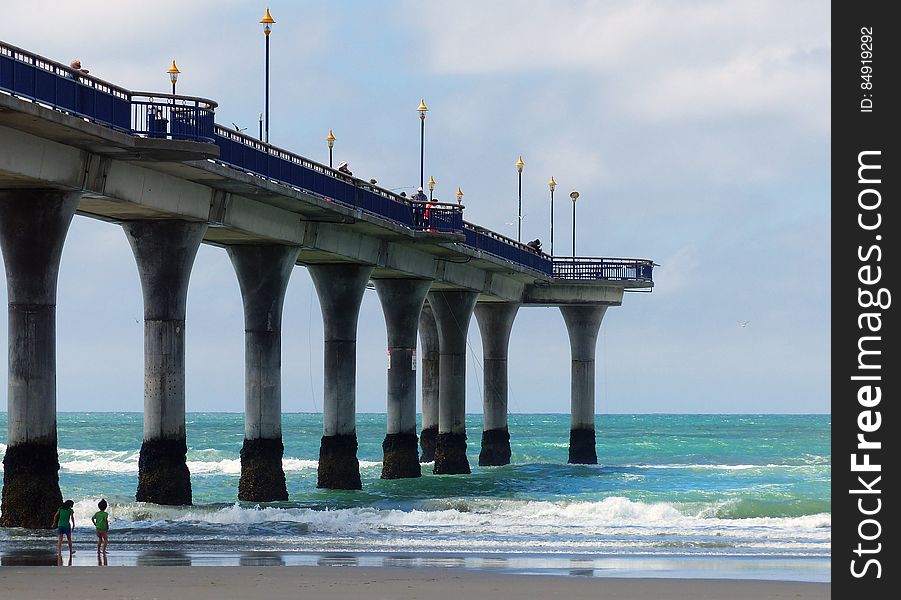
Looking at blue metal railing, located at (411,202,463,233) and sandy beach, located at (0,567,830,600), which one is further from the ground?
blue metal railing, located at (411,202,463,233)

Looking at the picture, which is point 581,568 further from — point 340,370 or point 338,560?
point 340,370

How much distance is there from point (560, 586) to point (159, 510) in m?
18.6

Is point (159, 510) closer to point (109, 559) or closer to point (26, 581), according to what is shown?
point (109, 559)

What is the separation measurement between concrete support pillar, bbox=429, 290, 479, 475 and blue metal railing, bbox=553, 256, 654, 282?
28.7 feet

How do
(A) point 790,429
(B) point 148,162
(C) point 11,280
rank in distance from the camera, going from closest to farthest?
(C) point 11,280
(B) point 148,162
(A) point 790,429

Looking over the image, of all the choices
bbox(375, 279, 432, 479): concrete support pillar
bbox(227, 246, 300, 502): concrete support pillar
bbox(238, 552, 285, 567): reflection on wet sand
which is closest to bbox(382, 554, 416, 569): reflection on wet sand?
bbox(238, 552, 285, 567): reflection on wet sand

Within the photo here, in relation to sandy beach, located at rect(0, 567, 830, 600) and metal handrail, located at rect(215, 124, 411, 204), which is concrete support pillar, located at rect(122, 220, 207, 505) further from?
sandy beach, located at rect(0, 567, 830, 600)

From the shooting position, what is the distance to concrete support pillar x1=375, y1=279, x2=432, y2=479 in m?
63.3

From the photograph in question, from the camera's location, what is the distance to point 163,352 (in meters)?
42.8

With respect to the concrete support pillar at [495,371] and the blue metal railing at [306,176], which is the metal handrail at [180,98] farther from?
the concrete support pillar at [495,371]

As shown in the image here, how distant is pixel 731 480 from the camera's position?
2931 inches

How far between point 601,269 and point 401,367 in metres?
17.8

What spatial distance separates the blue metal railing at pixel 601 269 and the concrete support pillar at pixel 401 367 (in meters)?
16.0
